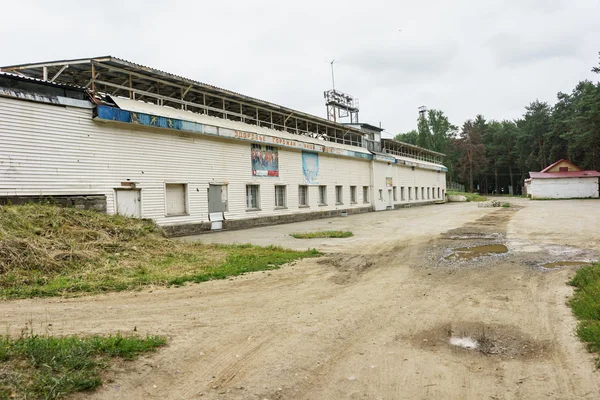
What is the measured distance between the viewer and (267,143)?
22703 mm

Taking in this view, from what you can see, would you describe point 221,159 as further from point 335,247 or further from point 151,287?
point 151,287

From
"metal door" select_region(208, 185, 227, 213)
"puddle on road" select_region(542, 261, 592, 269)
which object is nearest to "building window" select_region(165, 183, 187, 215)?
"metal door" select_region(208, 185, 227, 213)

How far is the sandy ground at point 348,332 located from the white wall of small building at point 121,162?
28.7 feet

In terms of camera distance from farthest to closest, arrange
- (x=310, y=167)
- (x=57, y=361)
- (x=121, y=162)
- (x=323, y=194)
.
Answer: (x=323, y=194) → (x=310, y=167) → (x=121, y=162) → (x=57, y=361)

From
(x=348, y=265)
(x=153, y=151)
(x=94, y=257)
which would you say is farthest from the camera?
(x=153, y=151)

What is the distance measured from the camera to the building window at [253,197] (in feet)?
71.3

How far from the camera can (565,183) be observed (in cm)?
5119

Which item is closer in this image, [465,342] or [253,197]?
[465,342]

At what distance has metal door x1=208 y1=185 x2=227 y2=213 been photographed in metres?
19.1

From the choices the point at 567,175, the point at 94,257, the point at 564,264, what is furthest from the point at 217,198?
the point at 567,175

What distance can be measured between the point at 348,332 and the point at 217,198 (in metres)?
15.4

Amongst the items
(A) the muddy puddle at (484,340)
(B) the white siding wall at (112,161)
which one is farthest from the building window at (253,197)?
(A) the muddy puddle at (484,340)

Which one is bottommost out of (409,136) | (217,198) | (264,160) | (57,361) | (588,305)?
(588,305)

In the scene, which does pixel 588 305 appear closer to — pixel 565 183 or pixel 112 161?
pixel 112 161
